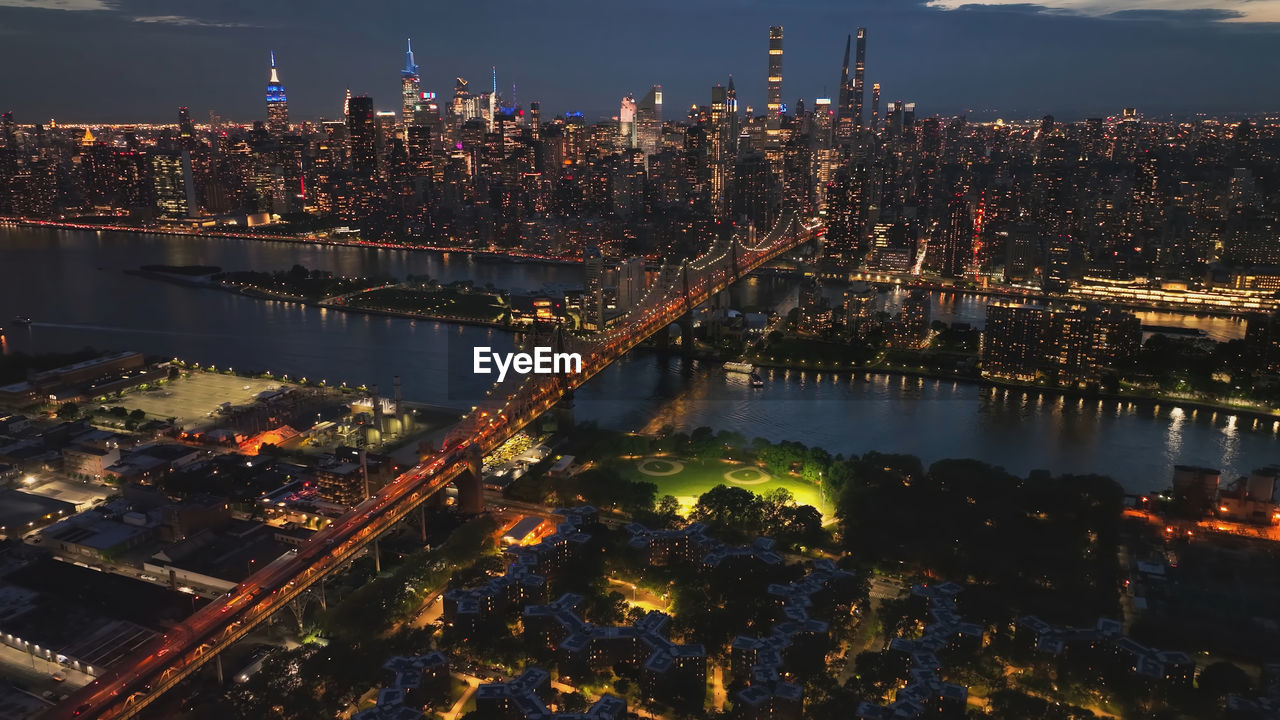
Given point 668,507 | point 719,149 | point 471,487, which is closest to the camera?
point 668,507

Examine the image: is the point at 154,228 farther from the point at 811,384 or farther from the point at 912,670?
the point at 912,670

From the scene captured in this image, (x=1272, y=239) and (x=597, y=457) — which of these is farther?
(x=1272, y=239)

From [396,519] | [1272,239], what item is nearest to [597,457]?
[396,519]

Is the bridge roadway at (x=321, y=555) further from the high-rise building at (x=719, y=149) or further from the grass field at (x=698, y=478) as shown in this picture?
the high-rise building at (x=719, y=149)

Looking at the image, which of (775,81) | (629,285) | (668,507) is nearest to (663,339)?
(629,285)

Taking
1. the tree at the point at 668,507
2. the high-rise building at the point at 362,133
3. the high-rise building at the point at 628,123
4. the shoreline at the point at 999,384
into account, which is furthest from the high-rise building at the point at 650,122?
the tree at the point at 668,507

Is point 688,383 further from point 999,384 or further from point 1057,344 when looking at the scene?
point 1057,344
